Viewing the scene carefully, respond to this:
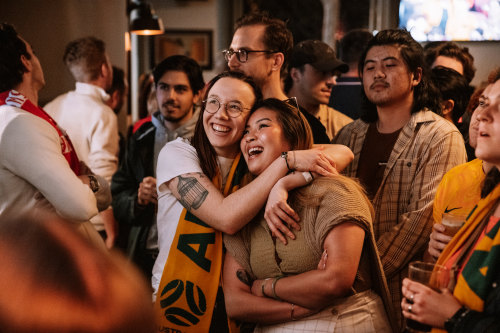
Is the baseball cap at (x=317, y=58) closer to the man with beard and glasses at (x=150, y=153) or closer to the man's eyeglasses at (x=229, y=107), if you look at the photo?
the man with beard and glasses at (x=150, y=153)

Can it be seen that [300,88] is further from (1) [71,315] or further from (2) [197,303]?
(1) [71,315]

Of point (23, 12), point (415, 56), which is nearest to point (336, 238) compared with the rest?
point (415, 56)

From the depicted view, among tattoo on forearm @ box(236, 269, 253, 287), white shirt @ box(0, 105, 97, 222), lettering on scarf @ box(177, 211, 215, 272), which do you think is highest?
white shirt @ box(0, 105, 97, 222)

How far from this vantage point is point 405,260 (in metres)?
2.22

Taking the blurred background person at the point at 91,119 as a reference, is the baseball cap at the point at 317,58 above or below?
above

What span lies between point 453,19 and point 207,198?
14.5 feet

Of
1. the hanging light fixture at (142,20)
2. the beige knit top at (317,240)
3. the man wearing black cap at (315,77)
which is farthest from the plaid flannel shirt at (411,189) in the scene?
the hanging light fixture at (142,20)

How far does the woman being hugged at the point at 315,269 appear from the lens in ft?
5.48

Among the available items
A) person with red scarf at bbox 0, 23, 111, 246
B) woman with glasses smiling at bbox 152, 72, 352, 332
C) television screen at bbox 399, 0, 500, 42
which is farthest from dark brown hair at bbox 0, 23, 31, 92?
television screen at bbox 399, 0, 500, 42

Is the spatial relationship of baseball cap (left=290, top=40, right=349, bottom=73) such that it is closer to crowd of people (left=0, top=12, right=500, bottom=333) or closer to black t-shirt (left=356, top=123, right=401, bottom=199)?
crowd of people (left=0, top=12, right=500, bottom=333)

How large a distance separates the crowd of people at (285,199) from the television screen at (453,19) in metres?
2.69

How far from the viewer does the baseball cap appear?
3.55m

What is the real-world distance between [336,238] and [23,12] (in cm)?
356

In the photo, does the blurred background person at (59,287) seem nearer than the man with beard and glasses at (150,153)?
Yes
